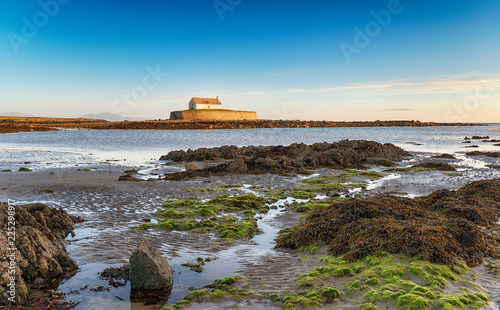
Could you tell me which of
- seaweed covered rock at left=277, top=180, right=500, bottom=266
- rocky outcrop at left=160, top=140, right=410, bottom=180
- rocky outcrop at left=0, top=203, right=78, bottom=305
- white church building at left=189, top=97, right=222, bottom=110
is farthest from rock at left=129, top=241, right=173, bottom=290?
white church building at left=189, top=97, right=222, bottom=110

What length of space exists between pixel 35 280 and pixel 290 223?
6954mm

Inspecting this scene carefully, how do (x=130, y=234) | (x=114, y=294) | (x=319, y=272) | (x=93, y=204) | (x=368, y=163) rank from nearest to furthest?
1. (x=114, y=294)
2. (x=319, y=272)
3. (x=130, y=234)
4. (x=93, y=204)
5. (x=368, y=163)

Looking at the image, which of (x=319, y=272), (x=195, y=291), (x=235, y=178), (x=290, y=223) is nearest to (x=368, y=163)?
(x=235, y=178)

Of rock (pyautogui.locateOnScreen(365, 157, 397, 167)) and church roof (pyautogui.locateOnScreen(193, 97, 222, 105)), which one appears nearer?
rock (pyautogui.locateOnScreen(365, 157, 397, 167))

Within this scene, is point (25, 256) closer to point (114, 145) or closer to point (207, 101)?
point (114, 145)

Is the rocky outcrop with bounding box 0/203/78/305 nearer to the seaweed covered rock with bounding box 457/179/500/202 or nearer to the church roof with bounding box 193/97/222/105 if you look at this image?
the seaweed covered rock with bounding box 457/179/500/202

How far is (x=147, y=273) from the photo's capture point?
6.25m

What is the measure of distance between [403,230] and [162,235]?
633 centimetres

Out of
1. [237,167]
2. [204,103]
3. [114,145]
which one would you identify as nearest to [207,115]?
[204,103]

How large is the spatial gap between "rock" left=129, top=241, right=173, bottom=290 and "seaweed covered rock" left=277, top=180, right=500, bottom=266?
10.9 feet

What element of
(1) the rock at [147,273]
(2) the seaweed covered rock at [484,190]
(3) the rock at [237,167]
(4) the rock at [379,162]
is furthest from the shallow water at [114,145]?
(2) the seaweed covered rock at [484,190]

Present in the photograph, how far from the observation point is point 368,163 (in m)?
25.7

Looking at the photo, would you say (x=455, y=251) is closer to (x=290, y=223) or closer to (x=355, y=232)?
(x=355, y=232)

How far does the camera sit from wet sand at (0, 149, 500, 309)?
630 centimetres
